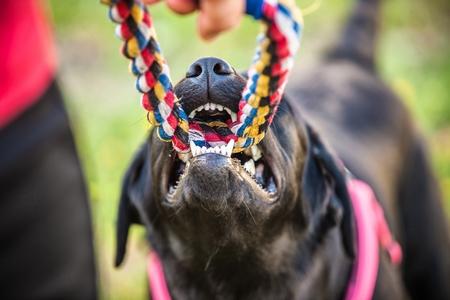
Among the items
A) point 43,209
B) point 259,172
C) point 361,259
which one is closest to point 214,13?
point 259,172

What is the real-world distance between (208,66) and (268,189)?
23.1 inches

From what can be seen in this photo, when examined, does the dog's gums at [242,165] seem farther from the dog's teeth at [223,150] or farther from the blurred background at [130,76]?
the blurred background at [130,76]

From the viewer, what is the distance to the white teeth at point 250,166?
2023 mm

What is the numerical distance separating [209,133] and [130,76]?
3.04 m

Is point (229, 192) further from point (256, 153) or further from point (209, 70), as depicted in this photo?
point (209, 70)

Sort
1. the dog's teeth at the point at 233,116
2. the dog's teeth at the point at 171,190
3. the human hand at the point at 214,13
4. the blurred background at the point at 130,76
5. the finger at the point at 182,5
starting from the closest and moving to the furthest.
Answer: the human hand at the point at 214,13, the finger at the point at 182,5, the dog's teeth at the point at 233,116, the dog's teeth at the point at 171,190, the blurred background at the point at 130,76

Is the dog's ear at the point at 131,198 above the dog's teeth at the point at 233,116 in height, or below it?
below

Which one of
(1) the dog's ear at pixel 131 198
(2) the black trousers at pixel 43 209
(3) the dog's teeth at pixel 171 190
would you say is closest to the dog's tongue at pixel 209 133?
(3) the dog's teeth at pixel 171 190

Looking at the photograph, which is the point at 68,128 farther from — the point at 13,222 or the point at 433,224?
the point at 433,224

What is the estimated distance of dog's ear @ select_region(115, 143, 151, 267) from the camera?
268 cm

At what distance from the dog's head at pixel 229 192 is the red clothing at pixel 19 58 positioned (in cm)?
42

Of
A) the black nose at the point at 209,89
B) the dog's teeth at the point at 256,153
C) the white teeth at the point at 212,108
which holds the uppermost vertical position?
the black nose at the point at 209,89

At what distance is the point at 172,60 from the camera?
17.5ft

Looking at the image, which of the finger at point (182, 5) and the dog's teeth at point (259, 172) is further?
the dog's teeth at point (259, 172)
